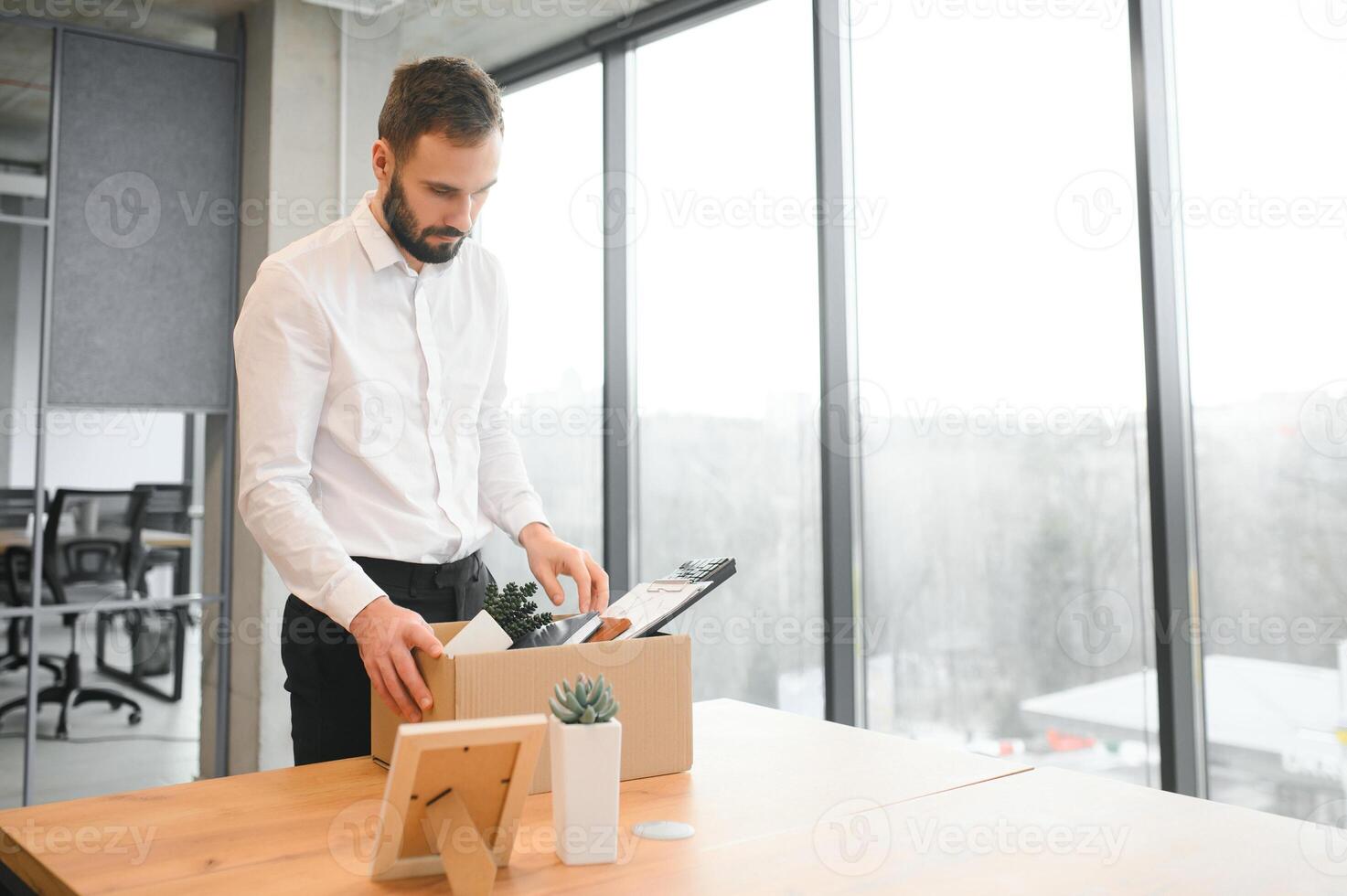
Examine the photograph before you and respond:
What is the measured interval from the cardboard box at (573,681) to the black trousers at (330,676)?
255 millimetres

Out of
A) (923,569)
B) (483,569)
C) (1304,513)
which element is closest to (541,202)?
(923,569)

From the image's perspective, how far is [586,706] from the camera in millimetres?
1101

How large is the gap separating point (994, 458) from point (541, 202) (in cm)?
217

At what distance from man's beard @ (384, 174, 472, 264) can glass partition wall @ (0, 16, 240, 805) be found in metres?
2.13

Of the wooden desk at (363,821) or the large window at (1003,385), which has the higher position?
the large window at (1003,385)

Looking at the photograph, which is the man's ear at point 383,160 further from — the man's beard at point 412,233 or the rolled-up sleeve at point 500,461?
the rolled-up sleeve at point 500,461

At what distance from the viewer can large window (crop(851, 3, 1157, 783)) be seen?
2.45 meters

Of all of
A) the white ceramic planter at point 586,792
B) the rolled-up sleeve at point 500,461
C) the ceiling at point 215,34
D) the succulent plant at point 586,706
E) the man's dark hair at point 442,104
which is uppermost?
the ceiling at point 215,34

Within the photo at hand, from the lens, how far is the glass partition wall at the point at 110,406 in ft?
10.6

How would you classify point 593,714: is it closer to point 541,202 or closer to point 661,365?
point 661,365

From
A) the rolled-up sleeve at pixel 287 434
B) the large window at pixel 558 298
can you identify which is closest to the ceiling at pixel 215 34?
the large window at pixel 558 298

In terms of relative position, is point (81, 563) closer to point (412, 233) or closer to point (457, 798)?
point (412, 233)

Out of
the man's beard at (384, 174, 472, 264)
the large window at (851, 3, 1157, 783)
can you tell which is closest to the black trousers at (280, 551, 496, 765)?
the man's beard at (384, 174, 472, 264)

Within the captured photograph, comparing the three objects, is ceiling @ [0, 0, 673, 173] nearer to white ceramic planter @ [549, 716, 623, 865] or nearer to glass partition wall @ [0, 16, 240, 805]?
glass partition wall @ [0, 16, 240, 805]
